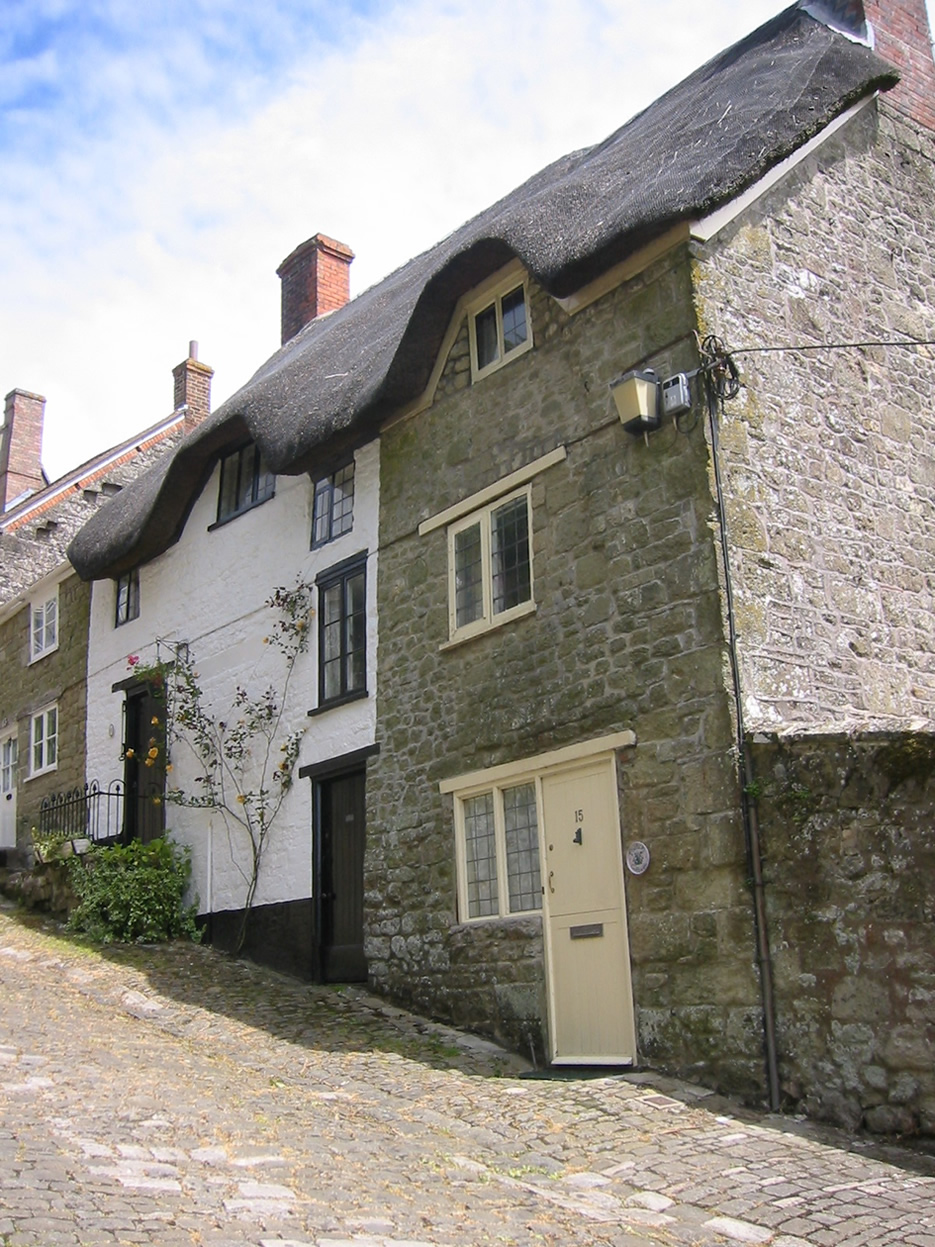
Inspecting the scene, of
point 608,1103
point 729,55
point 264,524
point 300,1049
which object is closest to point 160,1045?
point 300,1049

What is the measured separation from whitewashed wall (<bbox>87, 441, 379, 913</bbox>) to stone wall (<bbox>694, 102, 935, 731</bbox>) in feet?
14.0

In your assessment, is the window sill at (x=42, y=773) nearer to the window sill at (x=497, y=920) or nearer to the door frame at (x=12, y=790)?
the door frame at (x=12, y=790)

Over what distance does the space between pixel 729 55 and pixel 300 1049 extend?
32.0 feet

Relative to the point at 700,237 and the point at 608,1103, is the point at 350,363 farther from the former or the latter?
the point at 608,1103

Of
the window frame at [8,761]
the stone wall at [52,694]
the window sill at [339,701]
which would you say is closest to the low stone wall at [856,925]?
the window sill at [339,701]

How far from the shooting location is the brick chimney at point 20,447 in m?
27.8

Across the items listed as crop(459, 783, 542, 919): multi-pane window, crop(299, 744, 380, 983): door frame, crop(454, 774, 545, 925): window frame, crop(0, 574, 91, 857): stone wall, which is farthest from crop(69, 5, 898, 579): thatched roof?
crop(459, 783, 542, 919): multi-pane window

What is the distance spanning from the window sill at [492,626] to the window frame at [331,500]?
7.61 ft

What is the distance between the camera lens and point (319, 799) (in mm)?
12727

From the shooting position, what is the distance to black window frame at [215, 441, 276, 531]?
14625 mm

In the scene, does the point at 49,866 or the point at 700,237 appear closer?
the point at 700,237

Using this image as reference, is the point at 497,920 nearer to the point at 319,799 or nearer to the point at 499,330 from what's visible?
the point at 319,799

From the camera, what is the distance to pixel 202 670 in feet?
49.0

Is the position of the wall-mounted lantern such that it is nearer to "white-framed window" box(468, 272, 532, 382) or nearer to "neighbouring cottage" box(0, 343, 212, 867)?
"white-framed window" box(468, 272, 532, 382)
